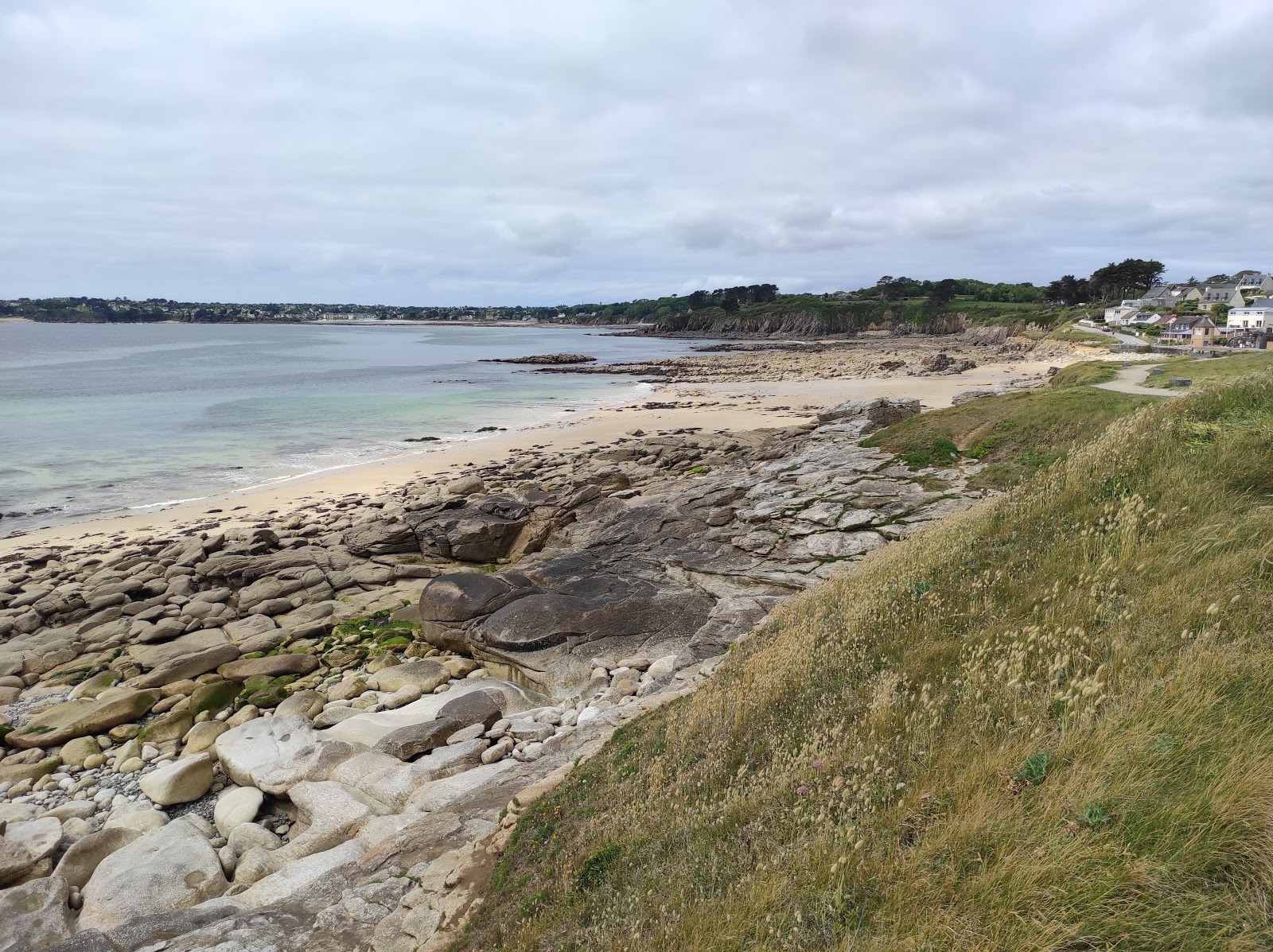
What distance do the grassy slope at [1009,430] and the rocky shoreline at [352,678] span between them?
3.38ft

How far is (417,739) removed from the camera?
1049 centimetres

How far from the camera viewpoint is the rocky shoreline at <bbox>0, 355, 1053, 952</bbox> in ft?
24.3

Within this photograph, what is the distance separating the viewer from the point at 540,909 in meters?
5.02

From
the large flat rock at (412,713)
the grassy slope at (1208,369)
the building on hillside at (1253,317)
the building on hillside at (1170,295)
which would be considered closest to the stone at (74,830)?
the large flat rock at (412,713)

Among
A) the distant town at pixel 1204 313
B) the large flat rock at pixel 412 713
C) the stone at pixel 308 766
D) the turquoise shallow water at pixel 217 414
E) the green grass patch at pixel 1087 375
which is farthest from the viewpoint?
the distant town at pixel 1204 313

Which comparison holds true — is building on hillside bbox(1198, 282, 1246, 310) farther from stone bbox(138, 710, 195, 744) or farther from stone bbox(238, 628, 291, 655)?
stone bbox(138, 710, 195, 744)

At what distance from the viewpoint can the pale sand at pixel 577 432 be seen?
26.7m

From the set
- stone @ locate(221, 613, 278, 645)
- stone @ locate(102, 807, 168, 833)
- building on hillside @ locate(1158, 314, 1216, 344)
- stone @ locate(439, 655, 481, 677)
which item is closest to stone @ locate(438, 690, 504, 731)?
stone @ locate(439, 655, 481, 677)

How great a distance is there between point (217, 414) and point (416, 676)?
154ft

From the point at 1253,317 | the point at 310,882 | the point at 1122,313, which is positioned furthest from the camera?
the point at 1122,313

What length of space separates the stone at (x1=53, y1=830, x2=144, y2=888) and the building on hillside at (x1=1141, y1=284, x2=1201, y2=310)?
13714 centimetres

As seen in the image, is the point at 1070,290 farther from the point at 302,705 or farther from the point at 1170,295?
the point at 302,705

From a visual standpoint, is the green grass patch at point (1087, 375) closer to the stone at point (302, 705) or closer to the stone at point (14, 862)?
the stone at point (302, 705)

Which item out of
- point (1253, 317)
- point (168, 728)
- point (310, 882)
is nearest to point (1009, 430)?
point (310, 882)
